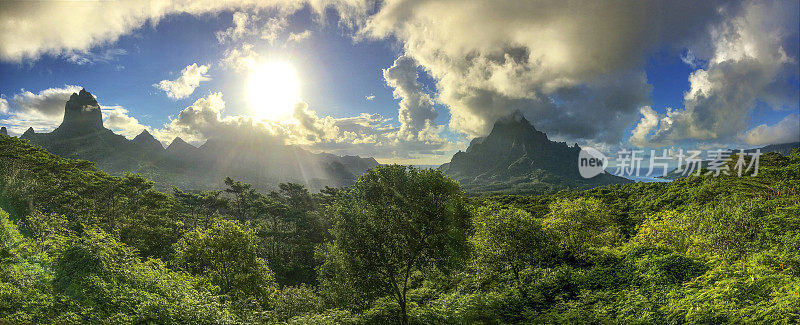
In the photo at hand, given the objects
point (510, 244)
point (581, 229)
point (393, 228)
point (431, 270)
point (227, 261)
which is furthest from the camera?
point (581, 229)

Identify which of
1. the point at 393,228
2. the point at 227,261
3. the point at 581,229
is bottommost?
the point at 227,261

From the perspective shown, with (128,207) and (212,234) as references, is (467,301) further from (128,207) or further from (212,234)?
(128,207)

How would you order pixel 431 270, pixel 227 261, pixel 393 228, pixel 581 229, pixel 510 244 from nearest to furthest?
pixel 393 228
pixel 431 270
pixel 510 244
pixel 227 261
pixel 581 229

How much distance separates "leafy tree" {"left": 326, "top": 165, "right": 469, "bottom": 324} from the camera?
58.0 feet

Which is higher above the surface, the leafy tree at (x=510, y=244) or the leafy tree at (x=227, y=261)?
the leafy tree at (x=510, y=244)

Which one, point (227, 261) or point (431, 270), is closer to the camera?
point (431, 270)

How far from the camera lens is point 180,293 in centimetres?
1575

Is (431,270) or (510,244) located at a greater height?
(510,244)

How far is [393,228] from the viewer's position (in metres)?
17.9

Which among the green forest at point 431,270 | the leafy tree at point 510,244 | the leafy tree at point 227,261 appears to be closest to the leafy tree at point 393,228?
the green forest at point 431,270

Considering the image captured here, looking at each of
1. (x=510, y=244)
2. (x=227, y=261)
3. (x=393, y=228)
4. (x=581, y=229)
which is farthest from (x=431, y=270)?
(x=581, y=229)

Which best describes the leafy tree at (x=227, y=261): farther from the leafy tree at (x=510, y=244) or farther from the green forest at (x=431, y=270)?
the leafy tree at (x=510, y=244)

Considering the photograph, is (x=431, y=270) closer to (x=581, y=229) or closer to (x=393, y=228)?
(x=393, y=228)

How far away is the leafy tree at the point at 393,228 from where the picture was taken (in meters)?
17.7
